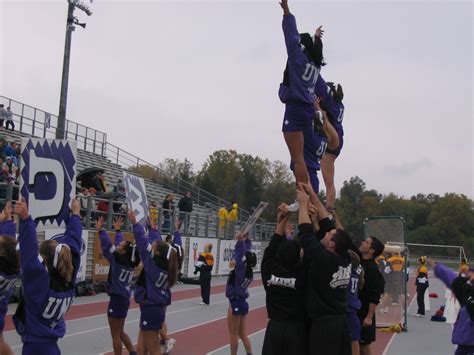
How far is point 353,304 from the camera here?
24.3 ft

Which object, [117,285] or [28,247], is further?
[117,285]

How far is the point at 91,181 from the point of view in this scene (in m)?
21.0

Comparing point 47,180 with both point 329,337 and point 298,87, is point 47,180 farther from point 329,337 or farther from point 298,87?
point 329,337

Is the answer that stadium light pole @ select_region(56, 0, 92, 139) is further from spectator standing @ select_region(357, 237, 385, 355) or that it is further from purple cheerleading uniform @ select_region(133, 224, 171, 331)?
spectator standing @ select_region(357, 237, 385, 355)

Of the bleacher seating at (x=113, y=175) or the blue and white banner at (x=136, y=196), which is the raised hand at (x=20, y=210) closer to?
the blue and white banner at (x=136, y=196)

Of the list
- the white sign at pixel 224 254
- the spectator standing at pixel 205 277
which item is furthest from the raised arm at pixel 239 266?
the white sign at pixel 224 254

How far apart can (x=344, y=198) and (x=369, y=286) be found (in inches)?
3187

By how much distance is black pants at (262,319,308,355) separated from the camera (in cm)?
519

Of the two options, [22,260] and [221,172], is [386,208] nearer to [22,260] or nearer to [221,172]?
[221,172]

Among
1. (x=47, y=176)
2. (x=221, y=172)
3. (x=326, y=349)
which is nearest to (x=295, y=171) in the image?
(x=326, y=349)

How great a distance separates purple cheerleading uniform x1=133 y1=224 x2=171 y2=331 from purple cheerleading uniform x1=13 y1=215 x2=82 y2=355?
267 centimetres

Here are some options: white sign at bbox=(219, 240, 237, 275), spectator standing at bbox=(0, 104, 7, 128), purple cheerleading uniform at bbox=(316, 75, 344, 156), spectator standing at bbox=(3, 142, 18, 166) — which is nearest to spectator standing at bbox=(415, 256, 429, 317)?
white sign at bbox=(219, 240, 237, 275)

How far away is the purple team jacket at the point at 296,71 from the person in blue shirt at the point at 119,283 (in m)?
4.70

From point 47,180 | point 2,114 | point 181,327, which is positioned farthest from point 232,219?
point 47,180
